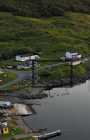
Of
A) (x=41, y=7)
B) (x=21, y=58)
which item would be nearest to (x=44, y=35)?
(x=21, y=58)

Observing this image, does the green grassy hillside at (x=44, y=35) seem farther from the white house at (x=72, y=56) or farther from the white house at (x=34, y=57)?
the white house at (x=72, y=56)

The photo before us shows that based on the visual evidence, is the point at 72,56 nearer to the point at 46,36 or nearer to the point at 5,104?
the point at 46,36

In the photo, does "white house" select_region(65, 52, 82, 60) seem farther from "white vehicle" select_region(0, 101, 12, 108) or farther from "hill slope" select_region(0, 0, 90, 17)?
"hill slope" select_region(0, 0, 90, 17)

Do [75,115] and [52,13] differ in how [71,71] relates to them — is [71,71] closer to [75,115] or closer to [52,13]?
[75,115]

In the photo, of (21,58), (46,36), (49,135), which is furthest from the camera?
(46,36)

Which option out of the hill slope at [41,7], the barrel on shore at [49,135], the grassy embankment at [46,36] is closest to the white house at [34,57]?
the grassy embankment at [46,36]
